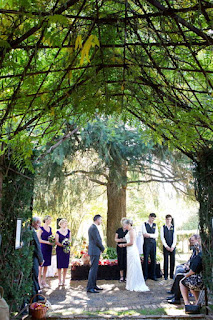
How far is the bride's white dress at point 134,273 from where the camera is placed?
7.41 m

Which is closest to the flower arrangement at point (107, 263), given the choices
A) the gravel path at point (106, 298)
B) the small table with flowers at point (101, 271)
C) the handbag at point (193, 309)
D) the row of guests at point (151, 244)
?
the small table with flowers at point (101, 271)

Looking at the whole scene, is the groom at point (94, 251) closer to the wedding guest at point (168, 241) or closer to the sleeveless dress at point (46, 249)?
the sleeveless dress at point (46, 249)

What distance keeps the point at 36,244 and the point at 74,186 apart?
17.3 feet

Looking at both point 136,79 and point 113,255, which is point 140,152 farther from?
point 136,79

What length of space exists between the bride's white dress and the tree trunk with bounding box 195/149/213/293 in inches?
109

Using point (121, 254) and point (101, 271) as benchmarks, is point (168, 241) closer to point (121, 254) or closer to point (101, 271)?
point (121, 254)

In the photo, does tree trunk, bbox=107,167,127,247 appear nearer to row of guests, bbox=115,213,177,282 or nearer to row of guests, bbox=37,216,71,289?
row of guests, bbox=115,213,177,282

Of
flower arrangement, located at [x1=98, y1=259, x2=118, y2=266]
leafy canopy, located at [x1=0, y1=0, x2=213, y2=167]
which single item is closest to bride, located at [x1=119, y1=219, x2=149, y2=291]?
flower arrangement, located at [x1=98, y1=259, x2=118, y2=266]

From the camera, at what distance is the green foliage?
4508 millimetres

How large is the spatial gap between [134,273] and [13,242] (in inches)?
148

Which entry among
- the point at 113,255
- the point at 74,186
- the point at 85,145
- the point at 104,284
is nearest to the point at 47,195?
the point at 74,186

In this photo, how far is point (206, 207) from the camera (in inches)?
200

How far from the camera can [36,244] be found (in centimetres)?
589

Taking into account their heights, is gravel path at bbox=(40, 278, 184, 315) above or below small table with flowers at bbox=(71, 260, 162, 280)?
below
